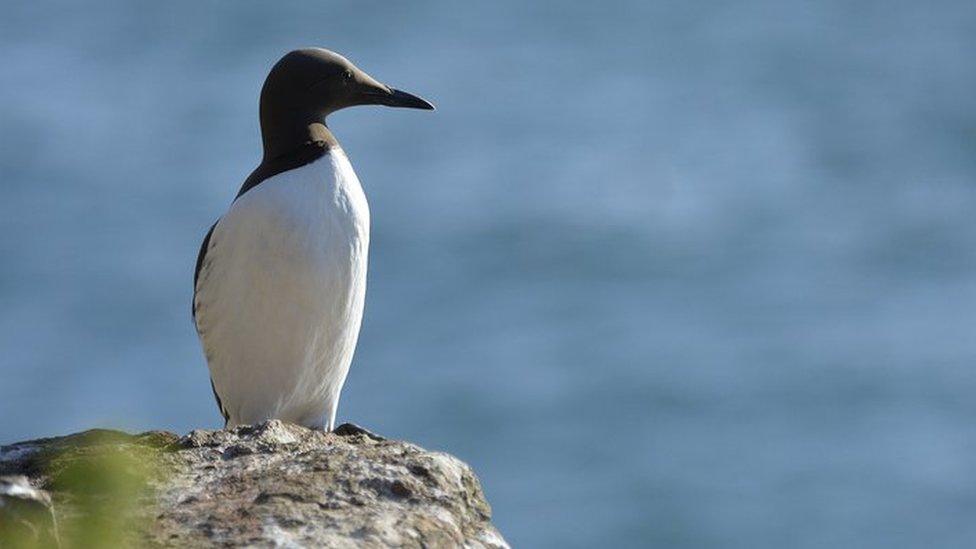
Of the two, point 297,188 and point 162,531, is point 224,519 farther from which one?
point 297,188

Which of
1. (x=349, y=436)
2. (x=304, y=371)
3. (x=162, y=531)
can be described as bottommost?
(x=162, y=531)

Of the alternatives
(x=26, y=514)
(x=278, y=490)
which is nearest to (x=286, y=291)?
(x=278, y=490)

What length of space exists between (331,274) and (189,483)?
8.80 feet

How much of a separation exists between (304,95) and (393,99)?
66 centimetres

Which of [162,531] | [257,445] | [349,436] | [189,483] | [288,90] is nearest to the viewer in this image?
Answer: [162,531]

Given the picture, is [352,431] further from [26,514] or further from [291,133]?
[26,514]

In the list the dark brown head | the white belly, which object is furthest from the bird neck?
the white belly

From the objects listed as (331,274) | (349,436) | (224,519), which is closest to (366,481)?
(224,519)

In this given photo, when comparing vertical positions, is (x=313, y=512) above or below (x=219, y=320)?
below

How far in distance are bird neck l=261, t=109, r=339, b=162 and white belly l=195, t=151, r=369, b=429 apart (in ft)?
0.62

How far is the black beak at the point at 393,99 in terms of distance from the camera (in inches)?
315

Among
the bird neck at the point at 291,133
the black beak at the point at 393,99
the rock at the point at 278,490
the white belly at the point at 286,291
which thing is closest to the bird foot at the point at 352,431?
the rock at the point at 278,490

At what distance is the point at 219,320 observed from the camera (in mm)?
7301

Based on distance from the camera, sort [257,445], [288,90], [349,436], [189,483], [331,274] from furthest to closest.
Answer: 1. [288,90]
2. [331,274]
3. [349,436]
4. [257,445]
5. [189,483]
